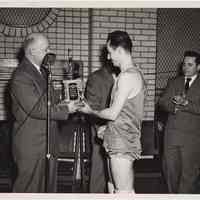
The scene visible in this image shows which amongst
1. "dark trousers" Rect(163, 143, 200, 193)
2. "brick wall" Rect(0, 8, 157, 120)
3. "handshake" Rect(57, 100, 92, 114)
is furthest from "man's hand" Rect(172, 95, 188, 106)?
"brick wall" Rect(0, 8, 157, 120)

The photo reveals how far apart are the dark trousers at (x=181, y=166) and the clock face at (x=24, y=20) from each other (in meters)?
1.82

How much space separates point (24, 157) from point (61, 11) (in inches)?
72.2

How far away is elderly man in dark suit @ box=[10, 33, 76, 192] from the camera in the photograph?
2793 millimetres

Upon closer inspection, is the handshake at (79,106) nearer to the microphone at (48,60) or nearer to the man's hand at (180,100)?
the microphone at (48,60)

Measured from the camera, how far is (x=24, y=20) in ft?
13.8

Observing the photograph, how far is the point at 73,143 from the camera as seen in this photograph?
388 cm

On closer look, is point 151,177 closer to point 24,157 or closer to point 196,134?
point 196,134

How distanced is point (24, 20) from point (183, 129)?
6.64 feet

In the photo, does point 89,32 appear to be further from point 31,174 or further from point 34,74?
point 31,174

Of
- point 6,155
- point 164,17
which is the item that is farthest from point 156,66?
point 6,155

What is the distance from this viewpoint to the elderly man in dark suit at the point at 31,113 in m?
2.79

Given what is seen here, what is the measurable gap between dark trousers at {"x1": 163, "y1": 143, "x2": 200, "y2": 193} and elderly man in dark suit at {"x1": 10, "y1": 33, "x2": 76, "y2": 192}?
1047mm

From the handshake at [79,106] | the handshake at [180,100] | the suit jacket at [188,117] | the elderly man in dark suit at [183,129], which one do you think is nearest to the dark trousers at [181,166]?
the elderly man in dark suit at [183,129]

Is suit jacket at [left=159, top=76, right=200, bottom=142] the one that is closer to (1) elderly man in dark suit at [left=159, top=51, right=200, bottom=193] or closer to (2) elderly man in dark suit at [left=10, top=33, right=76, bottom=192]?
(1) elderly man in dark suit at [left=159, top=51, right=200, bottom=193]
